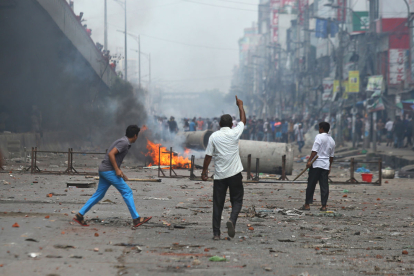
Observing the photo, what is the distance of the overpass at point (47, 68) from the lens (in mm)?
20328

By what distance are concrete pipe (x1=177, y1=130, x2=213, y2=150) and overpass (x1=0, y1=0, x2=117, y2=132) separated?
22.3ft

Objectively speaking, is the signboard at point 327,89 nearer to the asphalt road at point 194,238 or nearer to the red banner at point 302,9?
the red banner at point 302,9

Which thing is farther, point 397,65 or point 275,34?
point 275,34

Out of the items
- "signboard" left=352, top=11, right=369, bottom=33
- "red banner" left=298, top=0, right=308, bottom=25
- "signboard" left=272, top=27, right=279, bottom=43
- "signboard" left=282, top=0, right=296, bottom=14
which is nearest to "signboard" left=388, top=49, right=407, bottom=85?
"signboard" left=352, top=11, right=369, bottom=33

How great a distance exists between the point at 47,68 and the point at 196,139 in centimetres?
859

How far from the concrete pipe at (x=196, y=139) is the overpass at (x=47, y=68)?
6785mm

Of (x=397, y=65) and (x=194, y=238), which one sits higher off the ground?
(x=397, y=65)

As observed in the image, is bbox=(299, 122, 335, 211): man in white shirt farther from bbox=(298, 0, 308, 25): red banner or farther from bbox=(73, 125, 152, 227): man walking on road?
bbox=(298, 0, 308, 25): red banner

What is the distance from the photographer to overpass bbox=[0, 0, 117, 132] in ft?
66.7

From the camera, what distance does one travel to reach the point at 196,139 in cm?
2733

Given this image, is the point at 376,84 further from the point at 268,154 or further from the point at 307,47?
the point at 307,47

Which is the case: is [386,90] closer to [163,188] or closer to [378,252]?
[163,188]

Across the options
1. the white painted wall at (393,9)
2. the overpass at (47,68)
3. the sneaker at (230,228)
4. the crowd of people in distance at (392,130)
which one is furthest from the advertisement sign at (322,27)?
the sneaker at (230,228)

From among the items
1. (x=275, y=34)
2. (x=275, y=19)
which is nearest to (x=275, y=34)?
(x=275, y=34)
